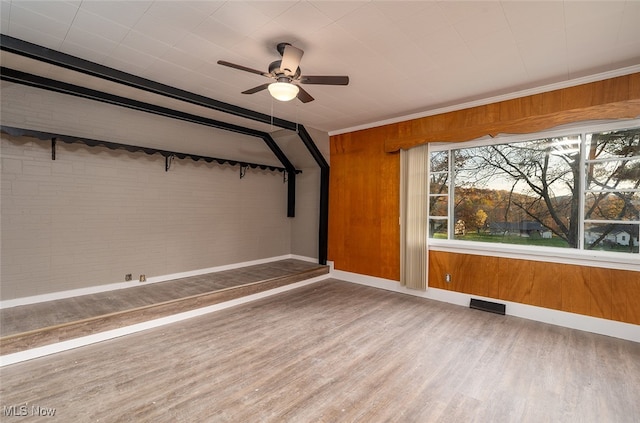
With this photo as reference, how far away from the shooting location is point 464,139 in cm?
405

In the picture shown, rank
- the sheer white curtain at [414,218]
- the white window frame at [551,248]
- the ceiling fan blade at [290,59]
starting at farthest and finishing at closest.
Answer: the sheer white curtain at [414,218], the white window frame at [551,248], the ceiling fan blade at [290,59]

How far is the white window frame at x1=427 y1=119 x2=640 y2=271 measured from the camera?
3.17 meters

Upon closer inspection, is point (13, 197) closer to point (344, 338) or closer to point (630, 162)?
point (344, 338)

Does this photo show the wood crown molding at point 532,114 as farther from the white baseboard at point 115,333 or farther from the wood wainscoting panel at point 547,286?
the white baseboard at point 115,333

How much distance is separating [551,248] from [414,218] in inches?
70.1

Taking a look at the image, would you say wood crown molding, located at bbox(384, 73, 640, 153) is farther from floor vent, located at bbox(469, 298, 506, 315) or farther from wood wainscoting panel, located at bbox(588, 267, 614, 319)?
floor vent, located at bbox(469, 298, 506, 315)

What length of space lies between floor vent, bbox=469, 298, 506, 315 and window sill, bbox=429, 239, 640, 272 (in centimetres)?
67

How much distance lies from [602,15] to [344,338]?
3686 millimetres

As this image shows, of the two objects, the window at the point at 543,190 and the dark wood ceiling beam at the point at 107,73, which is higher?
the dark wood ceiling beam at the point at 107,73

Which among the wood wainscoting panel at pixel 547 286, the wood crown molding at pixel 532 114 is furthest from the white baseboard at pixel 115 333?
the wood wainscoting panel at pixel 547 286

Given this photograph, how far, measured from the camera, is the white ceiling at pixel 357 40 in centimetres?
221

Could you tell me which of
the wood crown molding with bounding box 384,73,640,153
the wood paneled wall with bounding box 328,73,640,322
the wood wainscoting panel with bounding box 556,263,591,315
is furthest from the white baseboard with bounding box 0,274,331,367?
the wood wainscoting panel with bounding box 556,263,591,315

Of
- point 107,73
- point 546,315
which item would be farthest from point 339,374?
point 107,73

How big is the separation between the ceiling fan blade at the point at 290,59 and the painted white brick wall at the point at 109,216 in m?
3.14
